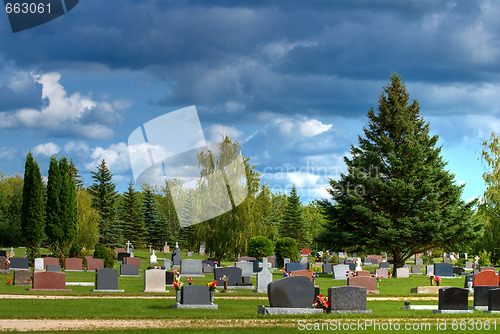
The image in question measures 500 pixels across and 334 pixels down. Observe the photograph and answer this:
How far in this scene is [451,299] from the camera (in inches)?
728

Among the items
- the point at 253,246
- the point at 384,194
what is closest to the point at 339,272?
the point at 384,194

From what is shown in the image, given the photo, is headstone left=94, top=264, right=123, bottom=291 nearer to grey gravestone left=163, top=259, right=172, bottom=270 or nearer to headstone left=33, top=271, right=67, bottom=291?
headstone left=33, top=271, right=67, bottom=291

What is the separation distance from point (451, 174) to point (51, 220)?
28502mm

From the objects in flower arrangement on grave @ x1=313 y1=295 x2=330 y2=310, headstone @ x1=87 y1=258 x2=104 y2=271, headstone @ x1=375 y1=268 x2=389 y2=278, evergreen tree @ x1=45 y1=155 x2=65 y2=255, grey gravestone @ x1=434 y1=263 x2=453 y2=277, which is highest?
evergreen tree @ x1=45 y1=155 x2=65 y2=255

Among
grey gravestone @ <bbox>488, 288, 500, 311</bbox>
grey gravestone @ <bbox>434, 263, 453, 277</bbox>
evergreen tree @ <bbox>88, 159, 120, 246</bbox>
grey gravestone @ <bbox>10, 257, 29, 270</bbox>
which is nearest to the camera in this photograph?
grey gravestone @ <bbox>488, 288, 500, 311</bbox>

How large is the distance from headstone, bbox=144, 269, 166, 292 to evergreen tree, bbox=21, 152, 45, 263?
19.9 metres

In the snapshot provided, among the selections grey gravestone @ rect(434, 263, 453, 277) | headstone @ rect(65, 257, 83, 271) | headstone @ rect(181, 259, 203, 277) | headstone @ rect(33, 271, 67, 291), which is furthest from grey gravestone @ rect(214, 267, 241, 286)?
grey gravestone @ rect(434, 263, 453, 277)

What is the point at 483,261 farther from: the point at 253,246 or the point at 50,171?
the point at 50,171

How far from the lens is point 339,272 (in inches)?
1404

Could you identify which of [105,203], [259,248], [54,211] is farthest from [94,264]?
[105,203]

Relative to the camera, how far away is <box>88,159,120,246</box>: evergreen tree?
73375 mm

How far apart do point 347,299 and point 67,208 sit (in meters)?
31.6

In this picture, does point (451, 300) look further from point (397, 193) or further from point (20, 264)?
point (20, 264)

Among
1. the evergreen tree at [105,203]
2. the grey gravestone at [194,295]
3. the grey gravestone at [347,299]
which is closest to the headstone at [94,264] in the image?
the grey gravestone at [194,295]
